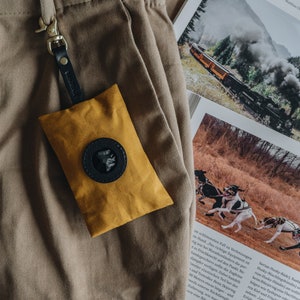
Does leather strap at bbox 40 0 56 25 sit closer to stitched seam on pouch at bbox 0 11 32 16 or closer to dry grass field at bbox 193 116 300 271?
stitched seam on pouch at bbox 0 11 32 16

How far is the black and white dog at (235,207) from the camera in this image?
22.4 inches

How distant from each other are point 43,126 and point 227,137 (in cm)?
24

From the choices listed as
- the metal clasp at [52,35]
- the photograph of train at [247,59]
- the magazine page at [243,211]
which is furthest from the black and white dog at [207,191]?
the metal clasp at [52,35]

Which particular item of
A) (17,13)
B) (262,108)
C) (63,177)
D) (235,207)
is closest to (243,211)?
(235,207)

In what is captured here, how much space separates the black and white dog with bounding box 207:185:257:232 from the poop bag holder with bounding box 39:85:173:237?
0.14 m

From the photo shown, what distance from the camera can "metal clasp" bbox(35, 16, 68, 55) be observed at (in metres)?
0.45

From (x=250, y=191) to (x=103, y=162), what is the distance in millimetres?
225

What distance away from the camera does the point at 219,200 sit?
571 mm

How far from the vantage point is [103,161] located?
0.44m

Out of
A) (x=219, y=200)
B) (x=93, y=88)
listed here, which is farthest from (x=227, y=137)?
(x=93, y=88)

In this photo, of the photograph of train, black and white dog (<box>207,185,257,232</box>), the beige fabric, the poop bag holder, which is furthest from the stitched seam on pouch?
black and white dog (<box>207,185,257,232</box>)

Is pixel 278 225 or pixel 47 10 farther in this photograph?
pixel 278 225

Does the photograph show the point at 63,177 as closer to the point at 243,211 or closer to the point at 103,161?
the point at 103,161

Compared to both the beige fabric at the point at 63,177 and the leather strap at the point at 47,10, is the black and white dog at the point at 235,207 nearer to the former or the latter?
the beige fabric at the point at 63,177
